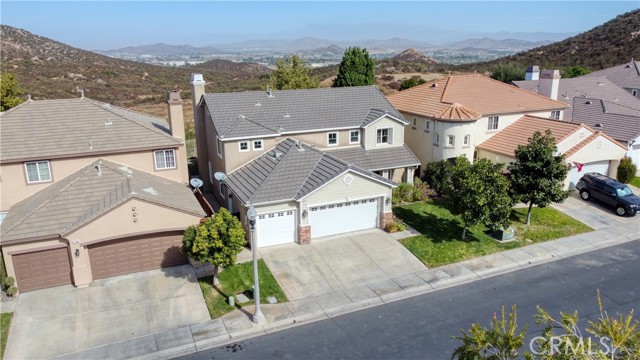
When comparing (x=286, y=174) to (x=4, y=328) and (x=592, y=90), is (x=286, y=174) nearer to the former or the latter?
(x=4, y=328)

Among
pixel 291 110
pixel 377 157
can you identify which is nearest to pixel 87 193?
pixel 291 110

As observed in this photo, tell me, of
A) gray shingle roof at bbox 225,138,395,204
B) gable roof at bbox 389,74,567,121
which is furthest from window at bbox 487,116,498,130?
gray shingle roof at bbox 225,138,395,204

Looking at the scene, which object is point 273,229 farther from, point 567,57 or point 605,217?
point 567,57

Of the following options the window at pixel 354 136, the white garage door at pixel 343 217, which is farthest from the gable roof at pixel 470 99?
the white garage door at pixel 343 217

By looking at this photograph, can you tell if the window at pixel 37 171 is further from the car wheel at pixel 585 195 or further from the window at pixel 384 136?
the car wheel at pixel 585 195

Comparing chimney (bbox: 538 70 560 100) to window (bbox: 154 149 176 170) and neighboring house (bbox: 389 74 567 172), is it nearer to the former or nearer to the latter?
neighboring house (bbox: 389 74 567 172)

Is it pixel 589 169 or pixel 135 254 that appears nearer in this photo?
pixel 135 254

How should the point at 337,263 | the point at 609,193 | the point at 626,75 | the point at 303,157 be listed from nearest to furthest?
the point at 337,263 < the point at 303,157 < the point at 609,193 < the point at 626,75

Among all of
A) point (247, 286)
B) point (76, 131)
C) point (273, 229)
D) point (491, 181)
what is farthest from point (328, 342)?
point (76, 131)
